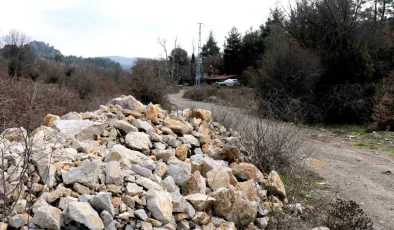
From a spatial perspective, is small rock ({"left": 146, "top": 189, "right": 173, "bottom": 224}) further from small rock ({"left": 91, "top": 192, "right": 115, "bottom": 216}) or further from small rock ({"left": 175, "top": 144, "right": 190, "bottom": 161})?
small rock ({"left": 175, "top": 144, "right": 190, "bottom": 161})

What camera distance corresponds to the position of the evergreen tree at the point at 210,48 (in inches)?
2518

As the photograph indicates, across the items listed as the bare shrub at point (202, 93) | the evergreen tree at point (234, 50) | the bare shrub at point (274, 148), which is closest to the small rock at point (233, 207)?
the bare shrub at point (274, 148)

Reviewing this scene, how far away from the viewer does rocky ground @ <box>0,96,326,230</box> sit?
3184 millimetres

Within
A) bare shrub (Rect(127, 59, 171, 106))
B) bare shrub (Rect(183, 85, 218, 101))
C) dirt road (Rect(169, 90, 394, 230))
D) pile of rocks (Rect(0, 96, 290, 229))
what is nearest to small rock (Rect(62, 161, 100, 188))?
pile of rocks (Rect(0, 96, 290, 229))

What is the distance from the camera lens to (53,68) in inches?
1384

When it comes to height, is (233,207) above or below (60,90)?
below

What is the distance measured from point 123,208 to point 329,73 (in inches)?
692

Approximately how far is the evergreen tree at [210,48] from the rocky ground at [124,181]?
193 feet

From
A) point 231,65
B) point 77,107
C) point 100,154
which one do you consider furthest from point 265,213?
point 231,65

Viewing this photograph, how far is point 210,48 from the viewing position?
64.3 m

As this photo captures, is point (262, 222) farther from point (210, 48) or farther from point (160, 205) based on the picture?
point (210, 48)

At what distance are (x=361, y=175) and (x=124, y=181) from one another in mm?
5440

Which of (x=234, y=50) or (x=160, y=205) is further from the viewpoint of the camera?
(x=234, y=50)

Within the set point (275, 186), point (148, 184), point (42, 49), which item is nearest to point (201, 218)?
point (148, 184)
